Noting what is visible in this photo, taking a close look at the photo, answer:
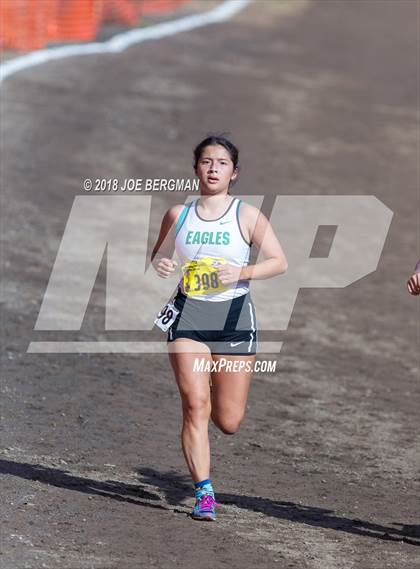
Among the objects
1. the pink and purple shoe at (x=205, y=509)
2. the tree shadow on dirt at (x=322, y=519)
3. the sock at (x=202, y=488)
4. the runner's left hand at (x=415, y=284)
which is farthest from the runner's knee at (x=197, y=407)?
the runner's left hand at (x=415, y=284)

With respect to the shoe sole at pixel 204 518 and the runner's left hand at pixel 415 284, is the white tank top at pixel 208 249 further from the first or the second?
the shoe sole at pixel 204 518

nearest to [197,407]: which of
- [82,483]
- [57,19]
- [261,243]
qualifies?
[261,243]

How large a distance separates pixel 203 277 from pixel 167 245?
0.39 meters

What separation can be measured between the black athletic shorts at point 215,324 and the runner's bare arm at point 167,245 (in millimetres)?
236

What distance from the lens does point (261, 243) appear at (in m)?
8.20

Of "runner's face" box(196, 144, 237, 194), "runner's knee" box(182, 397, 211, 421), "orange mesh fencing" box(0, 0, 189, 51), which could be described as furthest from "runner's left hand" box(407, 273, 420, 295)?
"orange mesh fencing" box(0, 0, 189, 51)

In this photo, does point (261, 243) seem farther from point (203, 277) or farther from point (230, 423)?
point (230, 423)

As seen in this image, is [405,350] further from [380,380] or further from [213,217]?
[213,217]

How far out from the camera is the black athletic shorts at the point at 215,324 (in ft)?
27.1

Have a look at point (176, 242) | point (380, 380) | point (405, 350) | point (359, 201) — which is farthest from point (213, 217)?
point (359, 201)

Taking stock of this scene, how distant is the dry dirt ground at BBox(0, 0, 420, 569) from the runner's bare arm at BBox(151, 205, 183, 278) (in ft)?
5.47

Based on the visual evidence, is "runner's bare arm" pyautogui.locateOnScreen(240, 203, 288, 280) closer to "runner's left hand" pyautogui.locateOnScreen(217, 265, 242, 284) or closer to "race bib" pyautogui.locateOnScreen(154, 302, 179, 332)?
"runner's left hand" pyautogui.locateOnScreen(217, 265, 242, 284)

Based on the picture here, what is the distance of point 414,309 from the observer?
688 inches

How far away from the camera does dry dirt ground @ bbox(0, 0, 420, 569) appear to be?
8.26m
